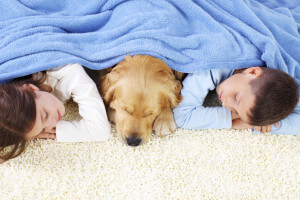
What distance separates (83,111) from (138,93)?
1.22 ft

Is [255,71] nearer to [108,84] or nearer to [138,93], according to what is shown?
[138,93]

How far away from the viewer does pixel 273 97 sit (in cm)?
136

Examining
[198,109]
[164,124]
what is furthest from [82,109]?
[198,109]

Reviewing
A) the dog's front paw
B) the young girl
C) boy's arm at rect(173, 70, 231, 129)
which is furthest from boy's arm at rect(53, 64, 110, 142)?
boy's arm at rect(173, 70, 231, 129)

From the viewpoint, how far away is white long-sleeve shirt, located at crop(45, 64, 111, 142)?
1523mm

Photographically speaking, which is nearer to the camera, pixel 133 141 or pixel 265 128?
pixel 133 141

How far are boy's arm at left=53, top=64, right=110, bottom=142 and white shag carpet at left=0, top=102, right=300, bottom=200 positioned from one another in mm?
82

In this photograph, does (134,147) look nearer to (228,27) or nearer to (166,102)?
(166,102)

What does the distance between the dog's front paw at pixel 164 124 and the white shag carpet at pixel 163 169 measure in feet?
0.15

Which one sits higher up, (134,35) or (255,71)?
(134,35)

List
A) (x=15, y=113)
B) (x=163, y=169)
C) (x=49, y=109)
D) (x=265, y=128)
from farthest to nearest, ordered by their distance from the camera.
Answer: (x=265, y=128)
(x=163, y=169)
(x=49, y=109)
(x=15, y=113)

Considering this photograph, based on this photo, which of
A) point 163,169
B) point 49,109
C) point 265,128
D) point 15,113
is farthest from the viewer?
point 265,128

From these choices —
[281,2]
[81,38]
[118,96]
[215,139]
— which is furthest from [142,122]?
[281,2]

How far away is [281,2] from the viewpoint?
198 centimetres
